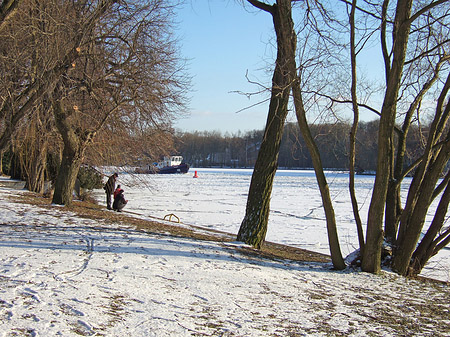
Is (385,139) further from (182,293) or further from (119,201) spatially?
(119,201)

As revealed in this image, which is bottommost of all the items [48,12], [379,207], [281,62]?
[379,207]

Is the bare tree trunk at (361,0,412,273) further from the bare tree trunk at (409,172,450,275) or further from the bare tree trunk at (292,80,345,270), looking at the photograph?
the bare tree trunk at (409,172,450,275)

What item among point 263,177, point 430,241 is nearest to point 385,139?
→ point 430,241

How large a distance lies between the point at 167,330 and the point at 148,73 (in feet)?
28.4

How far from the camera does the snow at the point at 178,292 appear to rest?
3.60m

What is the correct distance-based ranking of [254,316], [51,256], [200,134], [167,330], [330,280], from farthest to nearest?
[200,134]
[330,280]
[51,256]
[254,316]
[167,330]

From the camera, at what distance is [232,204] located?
2156cm

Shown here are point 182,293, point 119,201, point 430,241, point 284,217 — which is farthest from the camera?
point 284,217

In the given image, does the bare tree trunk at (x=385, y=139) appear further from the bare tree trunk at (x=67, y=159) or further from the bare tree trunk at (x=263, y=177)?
the bare tree trunk at (x=67, y=159)

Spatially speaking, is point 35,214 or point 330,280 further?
point 35,214

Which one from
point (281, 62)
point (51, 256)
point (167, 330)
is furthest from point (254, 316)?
point (281, 62)

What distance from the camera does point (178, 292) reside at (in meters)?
4.54

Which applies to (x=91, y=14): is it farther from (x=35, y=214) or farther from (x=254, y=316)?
(x=254, y=316)

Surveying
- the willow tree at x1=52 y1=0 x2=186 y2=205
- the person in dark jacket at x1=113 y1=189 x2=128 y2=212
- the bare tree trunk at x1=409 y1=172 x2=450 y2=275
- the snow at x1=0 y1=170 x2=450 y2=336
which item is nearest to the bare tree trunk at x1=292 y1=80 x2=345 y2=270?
the snow at x1=0 y1=170 x2=450 y2=336
